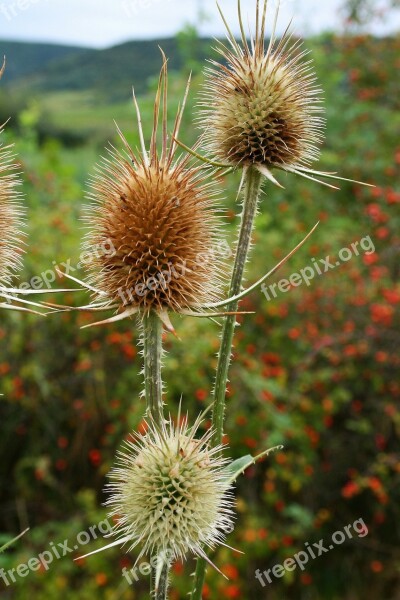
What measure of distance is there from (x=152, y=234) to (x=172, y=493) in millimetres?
723

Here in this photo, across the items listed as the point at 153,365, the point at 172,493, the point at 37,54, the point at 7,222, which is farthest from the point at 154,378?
the point at 37,54

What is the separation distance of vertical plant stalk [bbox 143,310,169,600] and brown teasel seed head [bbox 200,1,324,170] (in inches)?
21.4

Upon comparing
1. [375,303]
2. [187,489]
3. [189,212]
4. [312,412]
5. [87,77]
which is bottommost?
[187,489]

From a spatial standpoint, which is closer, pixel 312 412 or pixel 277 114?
pixel 277 114

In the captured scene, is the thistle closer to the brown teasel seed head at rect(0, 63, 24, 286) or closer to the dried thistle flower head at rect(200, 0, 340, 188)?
the dried thistle flower head at rect(200, 0, 340, 188)

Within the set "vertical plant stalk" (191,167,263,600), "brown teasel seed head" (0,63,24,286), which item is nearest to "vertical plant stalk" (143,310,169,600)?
"vertical plant stalk" (191,167,263,600)

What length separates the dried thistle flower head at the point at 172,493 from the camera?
1.68m

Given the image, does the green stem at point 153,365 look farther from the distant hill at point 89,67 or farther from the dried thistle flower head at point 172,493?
the distant hill at point 89,67

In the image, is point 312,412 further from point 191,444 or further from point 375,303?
point 191,444

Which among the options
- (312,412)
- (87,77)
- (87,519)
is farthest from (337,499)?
(87,77)

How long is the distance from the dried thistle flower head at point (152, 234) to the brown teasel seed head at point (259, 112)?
0.50 ft

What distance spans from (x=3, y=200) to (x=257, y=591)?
3651 mm

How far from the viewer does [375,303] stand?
5.16 m

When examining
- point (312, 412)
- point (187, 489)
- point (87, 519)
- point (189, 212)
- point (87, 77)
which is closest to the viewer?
point (187, 489)
